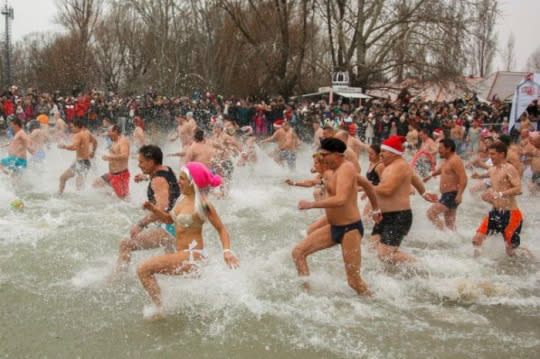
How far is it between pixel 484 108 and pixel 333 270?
18.2 meters

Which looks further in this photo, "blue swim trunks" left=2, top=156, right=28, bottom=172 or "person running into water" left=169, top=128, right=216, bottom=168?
"blue swim trunks" left=2, top=156, right=28, bottom=172

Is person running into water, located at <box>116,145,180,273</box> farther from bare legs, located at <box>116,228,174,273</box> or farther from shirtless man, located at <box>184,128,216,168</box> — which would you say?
shirtless man, located at <box>184,128,216,168</box>

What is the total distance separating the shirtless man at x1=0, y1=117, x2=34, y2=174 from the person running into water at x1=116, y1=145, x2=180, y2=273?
5.84 metres

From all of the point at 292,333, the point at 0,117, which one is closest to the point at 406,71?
the point at 0,117

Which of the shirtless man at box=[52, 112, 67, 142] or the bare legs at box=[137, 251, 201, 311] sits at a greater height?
the shirtless man at box=[52, 112, 67, 142]

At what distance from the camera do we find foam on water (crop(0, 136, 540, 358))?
14.7 feet

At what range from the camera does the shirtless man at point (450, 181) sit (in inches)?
278

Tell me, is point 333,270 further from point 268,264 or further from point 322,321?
point 322,321

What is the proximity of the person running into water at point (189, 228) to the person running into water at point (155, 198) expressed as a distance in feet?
1.34

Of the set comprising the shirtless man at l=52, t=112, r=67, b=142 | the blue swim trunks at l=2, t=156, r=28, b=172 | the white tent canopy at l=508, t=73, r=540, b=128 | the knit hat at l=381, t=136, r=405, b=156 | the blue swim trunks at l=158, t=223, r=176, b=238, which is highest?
the white tent canopy at l=508, t=73, r=540, b=128

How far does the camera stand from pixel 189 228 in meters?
4.46

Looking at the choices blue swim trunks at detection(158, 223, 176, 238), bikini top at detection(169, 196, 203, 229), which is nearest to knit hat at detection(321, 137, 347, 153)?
bikini top at detection(169, 196, 203, 229)

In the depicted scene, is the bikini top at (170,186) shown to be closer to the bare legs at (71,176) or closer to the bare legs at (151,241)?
the bare legs at (151,241)

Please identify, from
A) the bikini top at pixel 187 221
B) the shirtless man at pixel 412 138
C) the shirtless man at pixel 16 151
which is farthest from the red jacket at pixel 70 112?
the bikini top at pixel 187 221
